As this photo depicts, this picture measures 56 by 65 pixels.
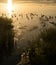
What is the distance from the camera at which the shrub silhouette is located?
39.4ft

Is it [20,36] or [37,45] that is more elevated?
[37,45]

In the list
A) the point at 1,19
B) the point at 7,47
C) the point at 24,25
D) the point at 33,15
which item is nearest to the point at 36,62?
the point at 7,47

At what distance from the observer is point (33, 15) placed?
75.2ft

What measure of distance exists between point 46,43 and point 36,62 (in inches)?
31.8

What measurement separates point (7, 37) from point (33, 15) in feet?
35.1

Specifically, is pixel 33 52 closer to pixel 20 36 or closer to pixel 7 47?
pixel 7 47

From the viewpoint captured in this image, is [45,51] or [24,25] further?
[24,25]

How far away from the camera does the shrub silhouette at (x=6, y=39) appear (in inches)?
473

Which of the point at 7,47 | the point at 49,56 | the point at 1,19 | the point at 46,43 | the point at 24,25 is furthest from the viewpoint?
the point at 24,25

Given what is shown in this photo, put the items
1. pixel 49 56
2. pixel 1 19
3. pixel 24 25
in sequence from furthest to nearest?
pixel 24 25, pixel 1 19, pixel 49 56

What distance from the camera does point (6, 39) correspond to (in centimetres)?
1237

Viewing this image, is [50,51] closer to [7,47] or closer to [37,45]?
[37,45]

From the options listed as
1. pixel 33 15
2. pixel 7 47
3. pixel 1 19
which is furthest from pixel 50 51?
pixel 33 15

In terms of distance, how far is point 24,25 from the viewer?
18.8 metres
